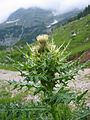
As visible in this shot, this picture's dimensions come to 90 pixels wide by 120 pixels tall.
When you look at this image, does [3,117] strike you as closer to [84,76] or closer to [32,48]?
[32,48]

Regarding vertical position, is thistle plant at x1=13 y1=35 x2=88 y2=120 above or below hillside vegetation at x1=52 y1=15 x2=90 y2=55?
below

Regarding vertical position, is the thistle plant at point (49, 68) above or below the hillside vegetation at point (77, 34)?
below

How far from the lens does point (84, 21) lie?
7343 inches

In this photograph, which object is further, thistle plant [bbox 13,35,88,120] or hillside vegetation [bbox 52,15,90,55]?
hillside vegetation [bbox 52,15,90,55]

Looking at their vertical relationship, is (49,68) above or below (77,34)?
below

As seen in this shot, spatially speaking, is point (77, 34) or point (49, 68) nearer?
point (49, 68)

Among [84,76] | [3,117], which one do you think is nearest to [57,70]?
[3,117]

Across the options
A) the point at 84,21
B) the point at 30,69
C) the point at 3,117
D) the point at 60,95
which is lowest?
the point at 3,117

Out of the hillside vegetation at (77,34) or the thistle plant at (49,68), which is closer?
the thistle plant at (49,68)

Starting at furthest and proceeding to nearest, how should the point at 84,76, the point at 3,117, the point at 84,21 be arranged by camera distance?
the point at 84,21
the point at 84,76
the point at 3,117

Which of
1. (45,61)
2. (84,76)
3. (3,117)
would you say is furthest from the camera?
(84,76)

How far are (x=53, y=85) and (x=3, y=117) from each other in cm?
749

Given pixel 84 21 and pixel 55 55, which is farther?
pixel 84 21

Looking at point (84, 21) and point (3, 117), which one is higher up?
point (84, 21)
